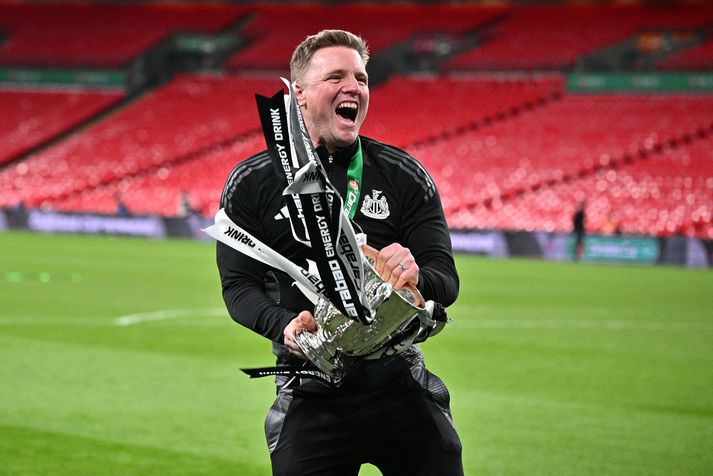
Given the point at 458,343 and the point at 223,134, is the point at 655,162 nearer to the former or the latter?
the point at 223,134

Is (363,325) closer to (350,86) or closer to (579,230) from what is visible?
(350,86)

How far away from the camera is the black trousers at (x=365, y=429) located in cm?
369

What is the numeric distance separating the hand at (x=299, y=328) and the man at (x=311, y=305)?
0.56ft

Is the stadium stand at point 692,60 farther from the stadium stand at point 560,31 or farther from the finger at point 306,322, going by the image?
the finger at point 306,322

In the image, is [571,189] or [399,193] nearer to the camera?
[399,193]

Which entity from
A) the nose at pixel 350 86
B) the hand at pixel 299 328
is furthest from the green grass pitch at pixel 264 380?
the nose at pixel 350 86

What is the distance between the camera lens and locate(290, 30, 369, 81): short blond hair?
12.2ft

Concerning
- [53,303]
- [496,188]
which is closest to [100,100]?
[496,188]

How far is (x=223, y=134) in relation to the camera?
131ft

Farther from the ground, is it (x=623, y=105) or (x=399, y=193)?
(x=399, y=193)

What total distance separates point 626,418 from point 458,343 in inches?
173

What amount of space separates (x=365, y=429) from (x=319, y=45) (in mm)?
1325

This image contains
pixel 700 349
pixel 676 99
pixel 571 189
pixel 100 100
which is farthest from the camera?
pixel 100 100

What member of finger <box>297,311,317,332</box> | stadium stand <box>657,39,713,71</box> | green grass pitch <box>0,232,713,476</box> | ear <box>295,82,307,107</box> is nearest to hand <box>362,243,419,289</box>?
finger <box>297,311,317,332</box>
